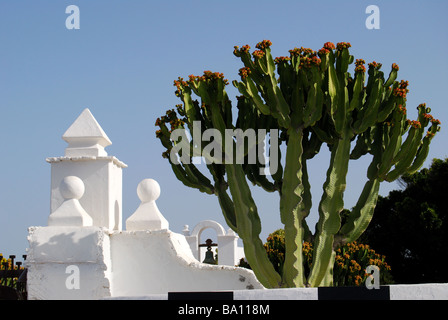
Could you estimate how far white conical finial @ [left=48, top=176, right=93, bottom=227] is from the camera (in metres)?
9.30

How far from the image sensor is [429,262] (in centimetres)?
1697

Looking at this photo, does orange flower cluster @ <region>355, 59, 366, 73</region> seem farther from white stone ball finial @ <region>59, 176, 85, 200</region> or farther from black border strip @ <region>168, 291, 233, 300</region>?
white stone ball finial @ <region>59, 176, 85, 200</region>

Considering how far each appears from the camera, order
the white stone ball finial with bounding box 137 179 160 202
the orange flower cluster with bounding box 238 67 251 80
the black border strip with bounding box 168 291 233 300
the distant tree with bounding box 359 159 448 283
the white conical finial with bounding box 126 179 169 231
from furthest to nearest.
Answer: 1. the distant tree with bounding box 359 159 448 283
2. the white stone ball finial with bounding box 137 179 160 202
3. the white conical finial with bounding box 126 179 169 231
4. the orange flower cluster with bounding box 238 67 251 80
5. the black border strip with bounding box 168 291 233 300

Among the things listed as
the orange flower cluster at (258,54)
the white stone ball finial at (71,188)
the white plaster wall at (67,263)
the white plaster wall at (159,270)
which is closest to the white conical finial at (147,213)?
the white plaster wall at (159,270)

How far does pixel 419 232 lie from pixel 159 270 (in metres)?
10.3

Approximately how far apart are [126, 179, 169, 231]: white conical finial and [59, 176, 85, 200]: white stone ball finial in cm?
93

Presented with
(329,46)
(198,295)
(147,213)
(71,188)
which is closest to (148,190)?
(147,213)

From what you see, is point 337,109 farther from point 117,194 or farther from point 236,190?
point 117,194

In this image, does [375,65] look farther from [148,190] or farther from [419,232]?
[419,232]

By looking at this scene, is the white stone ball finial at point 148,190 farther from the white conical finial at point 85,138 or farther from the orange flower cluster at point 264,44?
the orange flower cluster at point 264,44

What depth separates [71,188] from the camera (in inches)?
370

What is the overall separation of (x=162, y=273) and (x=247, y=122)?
9.09 feet

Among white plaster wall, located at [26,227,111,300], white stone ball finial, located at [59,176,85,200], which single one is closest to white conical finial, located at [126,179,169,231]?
white plaster wall, located at [26,227,111,300]

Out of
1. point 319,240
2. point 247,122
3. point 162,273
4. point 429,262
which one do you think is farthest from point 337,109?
point 429,262
